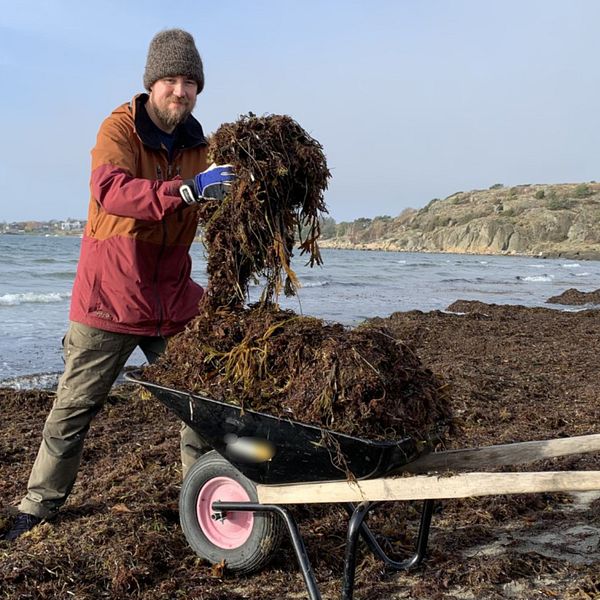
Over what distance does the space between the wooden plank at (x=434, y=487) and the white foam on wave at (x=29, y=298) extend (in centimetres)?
1509

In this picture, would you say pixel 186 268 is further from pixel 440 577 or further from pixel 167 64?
pixel 440 577

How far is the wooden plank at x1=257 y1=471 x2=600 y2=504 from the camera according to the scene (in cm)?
209

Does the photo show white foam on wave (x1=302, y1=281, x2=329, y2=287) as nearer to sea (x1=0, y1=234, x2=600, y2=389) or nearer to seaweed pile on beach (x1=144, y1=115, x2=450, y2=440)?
sea (x1=0, y1=234, x2=600, y2=389)

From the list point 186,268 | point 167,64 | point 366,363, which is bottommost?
point 366,363

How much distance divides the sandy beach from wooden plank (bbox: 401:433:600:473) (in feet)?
0.66

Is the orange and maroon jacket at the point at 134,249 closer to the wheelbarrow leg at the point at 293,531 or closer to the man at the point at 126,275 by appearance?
the man at the point at 126,275

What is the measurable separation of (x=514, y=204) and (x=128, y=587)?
275 feet

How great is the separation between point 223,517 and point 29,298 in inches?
599

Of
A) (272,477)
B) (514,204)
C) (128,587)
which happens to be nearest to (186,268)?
(272,477)

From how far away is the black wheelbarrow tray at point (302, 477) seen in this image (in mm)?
2297

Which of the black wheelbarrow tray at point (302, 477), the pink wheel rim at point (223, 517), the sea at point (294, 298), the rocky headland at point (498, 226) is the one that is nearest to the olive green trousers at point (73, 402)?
the black wheelbarrow tray at point (302, 477)

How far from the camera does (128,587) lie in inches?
111

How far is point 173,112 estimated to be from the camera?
3312mm

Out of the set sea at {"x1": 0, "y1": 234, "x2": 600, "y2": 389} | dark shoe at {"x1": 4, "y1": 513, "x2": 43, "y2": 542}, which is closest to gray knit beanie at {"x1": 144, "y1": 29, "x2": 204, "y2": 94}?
sea at {"x1": 0, "y1": 234, "x2": 600, "y2": 389}
